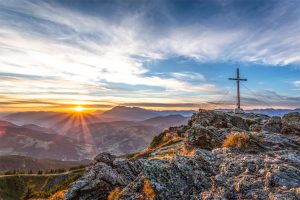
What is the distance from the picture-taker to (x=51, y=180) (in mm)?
62406

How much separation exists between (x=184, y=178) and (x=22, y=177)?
6755 cm

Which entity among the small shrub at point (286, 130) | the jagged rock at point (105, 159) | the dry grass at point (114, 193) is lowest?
the dry grass at point (114, 193)

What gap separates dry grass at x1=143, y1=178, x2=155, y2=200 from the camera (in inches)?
508

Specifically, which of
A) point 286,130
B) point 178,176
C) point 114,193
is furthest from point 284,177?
point 286,130

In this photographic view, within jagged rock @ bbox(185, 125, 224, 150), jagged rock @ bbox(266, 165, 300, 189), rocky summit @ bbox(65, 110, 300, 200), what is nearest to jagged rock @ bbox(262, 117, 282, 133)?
jagged rock @ bbox(185, 125, 224, 150)

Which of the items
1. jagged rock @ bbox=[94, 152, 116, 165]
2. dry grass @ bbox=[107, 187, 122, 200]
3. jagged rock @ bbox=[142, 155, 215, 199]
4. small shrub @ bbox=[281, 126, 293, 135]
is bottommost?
dry grass @ bbox=[107, 187, 122, 200]

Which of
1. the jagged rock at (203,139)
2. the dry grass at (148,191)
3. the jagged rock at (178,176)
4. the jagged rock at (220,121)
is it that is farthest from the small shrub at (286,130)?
the dry grass at (148,191)

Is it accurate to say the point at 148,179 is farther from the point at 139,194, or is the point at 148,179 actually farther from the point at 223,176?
the point at 223,176

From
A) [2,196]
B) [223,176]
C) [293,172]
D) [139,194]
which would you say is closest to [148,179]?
[139,194]

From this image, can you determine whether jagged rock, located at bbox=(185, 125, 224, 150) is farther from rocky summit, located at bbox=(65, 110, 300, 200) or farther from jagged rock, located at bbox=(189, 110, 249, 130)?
jagged rock, located at bbox=(189, 110, 249, 130)

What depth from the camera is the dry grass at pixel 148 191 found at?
1290 cm

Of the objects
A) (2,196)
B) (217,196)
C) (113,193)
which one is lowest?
(2,196)

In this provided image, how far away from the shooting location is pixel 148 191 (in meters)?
13.3

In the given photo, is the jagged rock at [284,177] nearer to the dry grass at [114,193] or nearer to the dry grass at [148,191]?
the dry grass at [148,191]
